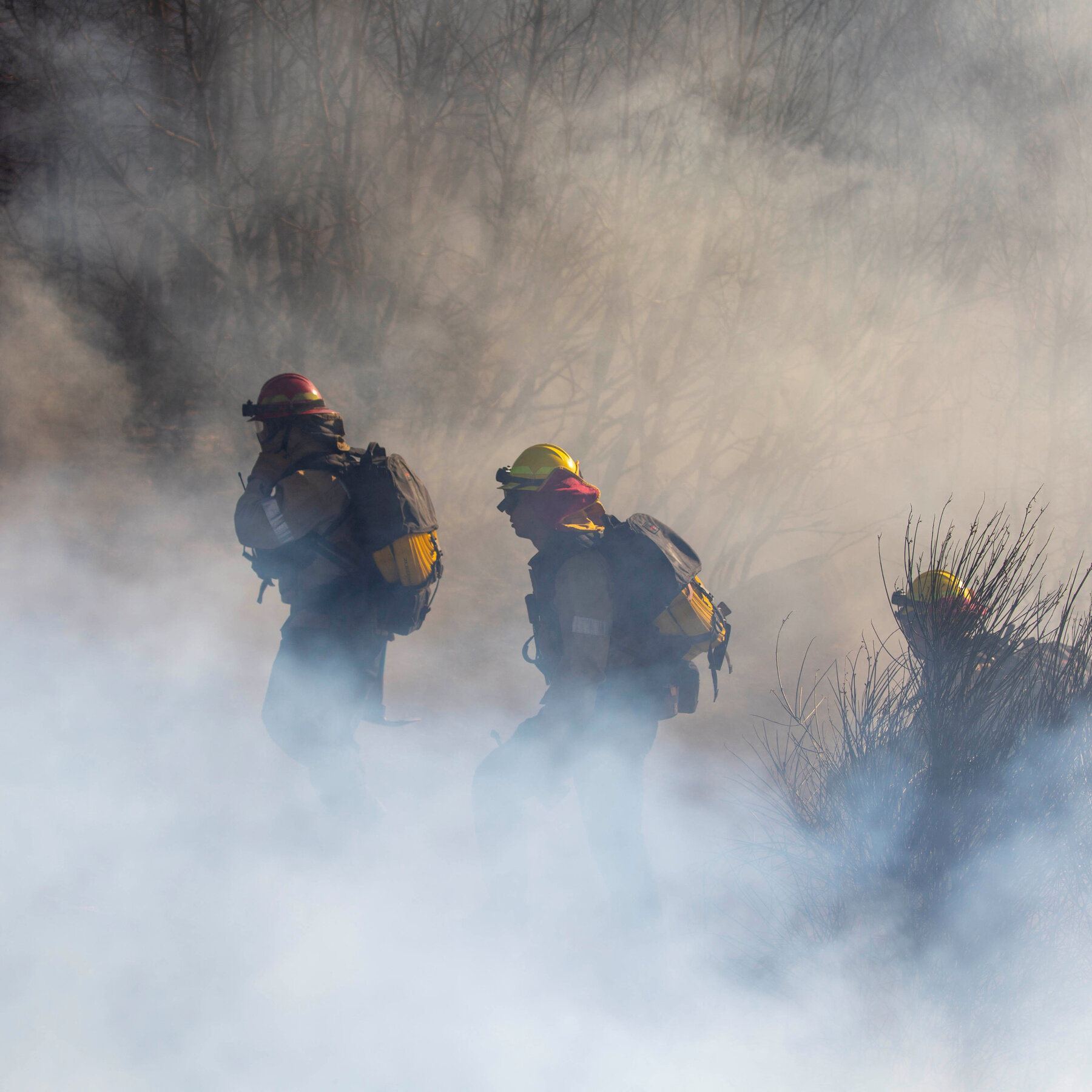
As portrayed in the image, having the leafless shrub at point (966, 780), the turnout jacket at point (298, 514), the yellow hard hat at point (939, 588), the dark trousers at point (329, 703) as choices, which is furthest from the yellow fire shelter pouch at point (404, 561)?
the yellow hard hat at point (939, 588)

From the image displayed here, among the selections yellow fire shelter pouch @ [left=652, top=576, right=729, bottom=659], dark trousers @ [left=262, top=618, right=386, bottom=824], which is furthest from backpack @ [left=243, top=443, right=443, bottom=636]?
yellow fire shelter pouch @ [left=652, top=576, right=729, bottom=659]

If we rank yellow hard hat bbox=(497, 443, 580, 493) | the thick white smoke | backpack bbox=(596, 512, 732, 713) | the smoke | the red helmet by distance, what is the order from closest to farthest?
the thick white smoke → backpack bbox=(596, 512, 732, 713) → yellow hard hat bbox=(497, 443, 580, 493) → the red helmet → the smoke

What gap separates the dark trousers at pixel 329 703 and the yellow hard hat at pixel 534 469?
772 millimetres

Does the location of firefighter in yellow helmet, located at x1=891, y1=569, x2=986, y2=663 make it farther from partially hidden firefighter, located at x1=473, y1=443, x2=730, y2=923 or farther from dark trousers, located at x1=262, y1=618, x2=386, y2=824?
dark trousers, located at x1=262, y1=618, x2=386, y2=824

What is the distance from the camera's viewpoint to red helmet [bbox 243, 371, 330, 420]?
2.62 meters

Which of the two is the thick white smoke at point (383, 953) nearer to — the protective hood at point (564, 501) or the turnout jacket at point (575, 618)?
the turnout jacket at point (575, 618)

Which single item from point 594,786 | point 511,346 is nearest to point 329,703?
point 594,786

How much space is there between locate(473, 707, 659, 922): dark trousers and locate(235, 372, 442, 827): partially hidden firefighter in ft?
2.09

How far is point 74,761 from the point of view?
3002mm

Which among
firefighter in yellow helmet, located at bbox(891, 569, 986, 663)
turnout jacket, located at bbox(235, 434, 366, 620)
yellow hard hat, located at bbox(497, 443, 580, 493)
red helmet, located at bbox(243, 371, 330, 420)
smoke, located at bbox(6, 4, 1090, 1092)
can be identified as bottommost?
firefighter in yellow helmet, located at bbox(891, 569, 986, 663)

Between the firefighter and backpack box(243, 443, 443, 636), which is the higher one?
backpack box(243, 443, 443, 636)

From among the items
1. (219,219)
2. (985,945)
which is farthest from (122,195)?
(985,945)

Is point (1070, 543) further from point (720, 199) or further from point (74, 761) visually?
point (74, 761)

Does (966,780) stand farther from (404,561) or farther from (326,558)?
(326,558)
